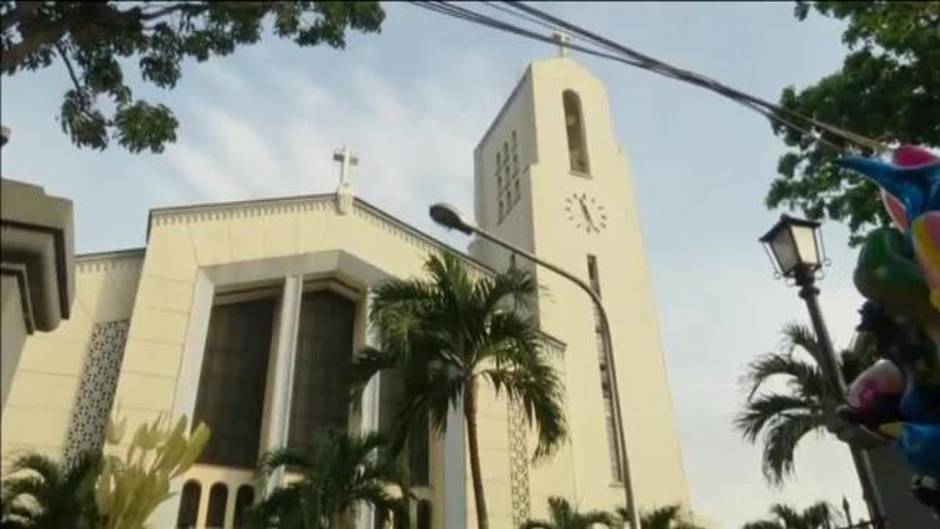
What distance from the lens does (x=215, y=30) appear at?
5305mm

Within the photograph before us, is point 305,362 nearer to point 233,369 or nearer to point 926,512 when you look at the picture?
point 233,369

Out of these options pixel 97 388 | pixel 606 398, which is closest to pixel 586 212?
pixel 606 398

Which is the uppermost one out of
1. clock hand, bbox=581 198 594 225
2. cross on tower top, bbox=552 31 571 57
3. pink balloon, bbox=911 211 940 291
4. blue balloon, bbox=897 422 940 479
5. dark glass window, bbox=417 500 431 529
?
clock hand, bbox=581 198 594 225

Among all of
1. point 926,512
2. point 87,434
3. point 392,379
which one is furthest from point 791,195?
point 87,434

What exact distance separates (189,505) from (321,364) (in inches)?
165

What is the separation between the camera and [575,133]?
30344 millimetres

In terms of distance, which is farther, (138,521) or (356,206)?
(356,206)

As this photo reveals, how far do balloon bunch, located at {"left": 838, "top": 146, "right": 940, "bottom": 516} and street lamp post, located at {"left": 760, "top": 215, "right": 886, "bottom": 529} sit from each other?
299 millimetres

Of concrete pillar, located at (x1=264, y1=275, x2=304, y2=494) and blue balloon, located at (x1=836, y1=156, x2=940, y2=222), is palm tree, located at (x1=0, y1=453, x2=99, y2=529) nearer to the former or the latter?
concrete pillar, located at (x1=264, y1=275, x2=304, y2=494)

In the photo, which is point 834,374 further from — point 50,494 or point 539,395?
point 50,494

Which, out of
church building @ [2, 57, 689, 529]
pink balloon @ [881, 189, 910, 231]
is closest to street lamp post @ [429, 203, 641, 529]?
pink balloon @ [881, 189, 910, 231]

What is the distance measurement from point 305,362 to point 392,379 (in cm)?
212

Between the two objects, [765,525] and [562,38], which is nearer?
[562,38]

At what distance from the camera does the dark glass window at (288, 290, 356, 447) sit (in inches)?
707
